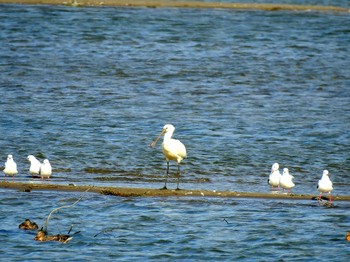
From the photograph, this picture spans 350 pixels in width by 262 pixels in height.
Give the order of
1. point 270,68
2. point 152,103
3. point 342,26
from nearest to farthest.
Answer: point 152,103
point 270,68
point 342,26

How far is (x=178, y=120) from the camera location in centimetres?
2525

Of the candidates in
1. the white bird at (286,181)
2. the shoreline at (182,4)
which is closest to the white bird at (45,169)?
the white bird at (286,181)

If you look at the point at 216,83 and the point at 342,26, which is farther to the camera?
the point at 342,26

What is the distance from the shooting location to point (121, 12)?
139 ft

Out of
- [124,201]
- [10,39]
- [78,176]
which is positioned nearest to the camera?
Answer: [124,201]

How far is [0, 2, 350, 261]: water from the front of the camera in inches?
603

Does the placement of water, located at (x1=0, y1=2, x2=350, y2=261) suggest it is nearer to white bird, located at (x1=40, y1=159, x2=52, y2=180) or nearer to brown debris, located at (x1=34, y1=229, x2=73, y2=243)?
brown debris, located at (x1=34, y1=229, x2=73, y2=243)

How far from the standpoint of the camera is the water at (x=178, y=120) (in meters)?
15.3

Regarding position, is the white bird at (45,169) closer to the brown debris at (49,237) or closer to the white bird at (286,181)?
the brown debris at (49,237)

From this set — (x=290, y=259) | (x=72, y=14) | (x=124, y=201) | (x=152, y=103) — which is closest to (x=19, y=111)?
(x=152, y=103)

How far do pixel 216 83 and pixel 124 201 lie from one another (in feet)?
47.5

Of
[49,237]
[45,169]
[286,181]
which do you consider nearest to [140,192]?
[45,169]

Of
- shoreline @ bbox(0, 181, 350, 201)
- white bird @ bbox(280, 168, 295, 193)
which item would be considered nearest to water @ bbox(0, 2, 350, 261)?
shoreline @ bbox(0, 181, 350, 201)

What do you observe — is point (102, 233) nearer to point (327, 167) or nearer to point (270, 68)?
point (327, 167)
